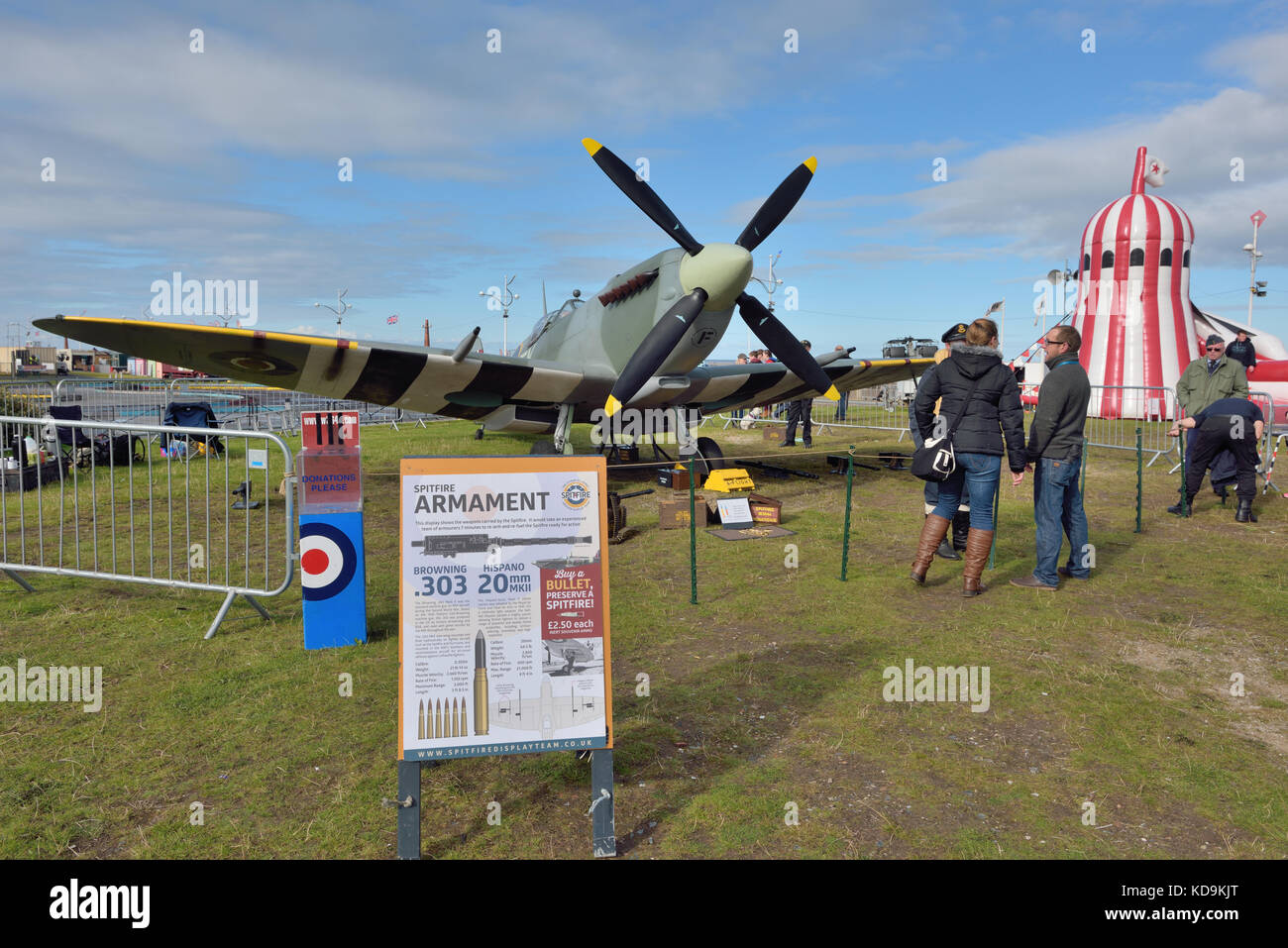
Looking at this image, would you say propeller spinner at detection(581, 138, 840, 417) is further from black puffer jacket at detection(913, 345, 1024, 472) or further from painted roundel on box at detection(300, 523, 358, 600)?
painted roundel on box at detection(300, 523, 358, 600)

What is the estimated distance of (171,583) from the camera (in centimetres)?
512

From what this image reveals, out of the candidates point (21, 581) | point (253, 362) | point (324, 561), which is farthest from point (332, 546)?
point (253, 362)

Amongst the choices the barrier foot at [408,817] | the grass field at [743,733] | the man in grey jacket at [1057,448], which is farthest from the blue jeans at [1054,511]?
the barrier foot at [408,817]

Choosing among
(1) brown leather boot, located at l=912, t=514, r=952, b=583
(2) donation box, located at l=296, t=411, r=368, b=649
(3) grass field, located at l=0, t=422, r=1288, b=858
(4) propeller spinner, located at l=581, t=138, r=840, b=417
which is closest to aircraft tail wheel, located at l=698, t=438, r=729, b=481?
(4) propeller spinner, located at l=581, t=138, r=840, b=417

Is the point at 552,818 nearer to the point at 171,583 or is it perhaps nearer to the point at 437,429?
the point at 171,583

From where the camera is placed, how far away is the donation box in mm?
4629

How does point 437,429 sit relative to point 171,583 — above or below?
above

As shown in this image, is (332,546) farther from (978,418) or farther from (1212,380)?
(1212,380)

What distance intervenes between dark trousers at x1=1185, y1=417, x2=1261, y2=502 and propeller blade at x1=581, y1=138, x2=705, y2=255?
6.82 meters

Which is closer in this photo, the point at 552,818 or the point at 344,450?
the point at 552,818

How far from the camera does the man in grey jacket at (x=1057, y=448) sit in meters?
6.01

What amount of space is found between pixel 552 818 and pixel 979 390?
4.64 m
